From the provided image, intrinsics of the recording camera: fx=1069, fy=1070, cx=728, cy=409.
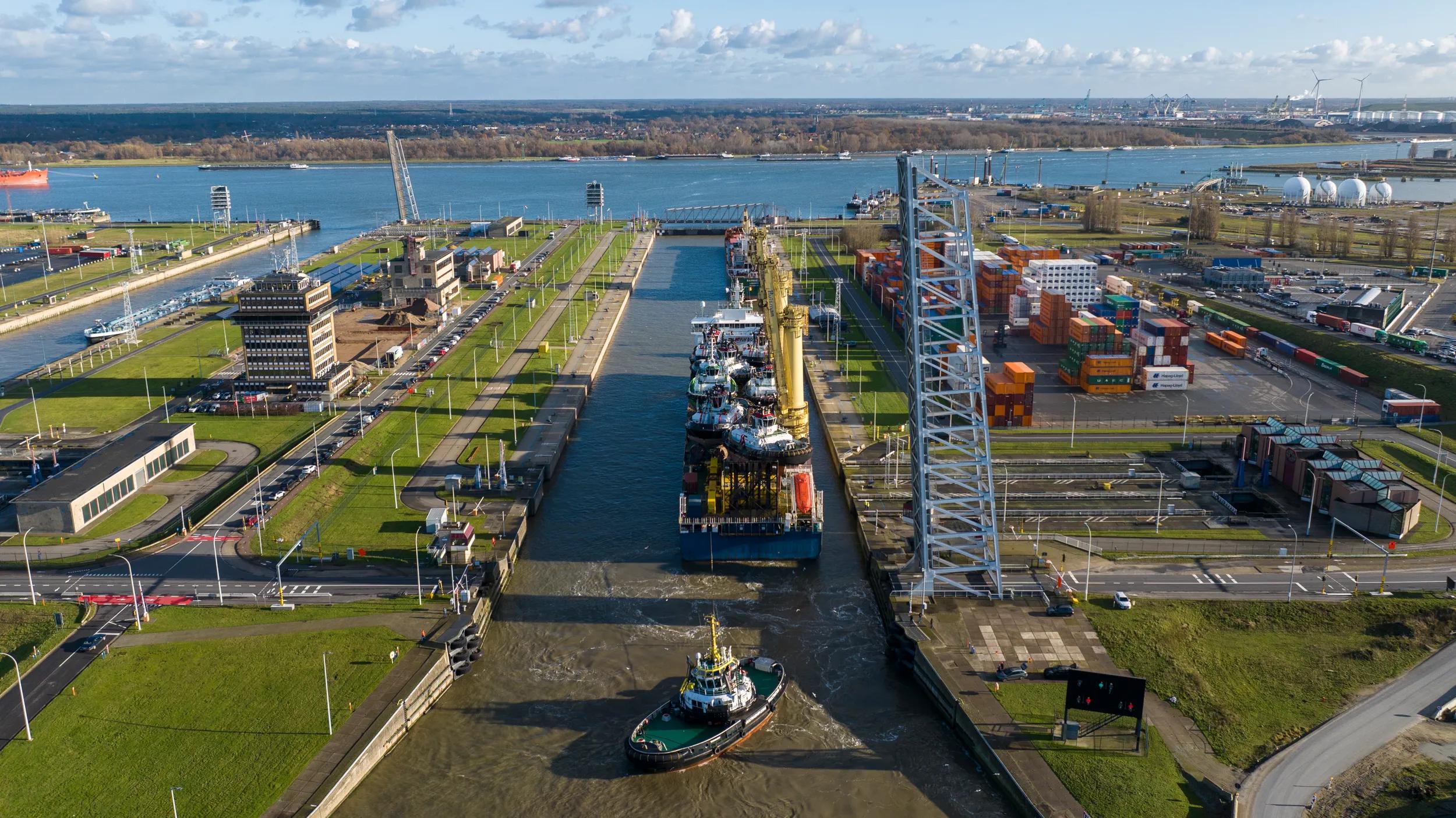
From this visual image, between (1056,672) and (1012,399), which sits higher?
(1012,399)

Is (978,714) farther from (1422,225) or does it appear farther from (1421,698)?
(1422,225)

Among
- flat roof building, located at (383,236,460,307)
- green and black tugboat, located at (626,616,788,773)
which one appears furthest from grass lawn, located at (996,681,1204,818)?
flat roof building, located at (383,236,460,307)

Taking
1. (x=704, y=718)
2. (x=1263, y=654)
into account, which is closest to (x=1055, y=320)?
(x=1263, y=654)

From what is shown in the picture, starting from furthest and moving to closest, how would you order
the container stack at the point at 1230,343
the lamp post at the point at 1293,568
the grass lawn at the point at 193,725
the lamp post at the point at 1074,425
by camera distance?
the container stack at the point at 1230,343, the lamp post at the point at 1074,425, the lamp post at the point at 1293,568, the grass lawn at the point at 193,725

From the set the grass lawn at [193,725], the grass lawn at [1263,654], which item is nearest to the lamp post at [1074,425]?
the grass lawn at [1263,654]

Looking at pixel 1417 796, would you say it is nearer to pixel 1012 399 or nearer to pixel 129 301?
pixel 1012 399

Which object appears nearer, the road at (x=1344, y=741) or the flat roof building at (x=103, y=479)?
the road at (x=1344, y=741)

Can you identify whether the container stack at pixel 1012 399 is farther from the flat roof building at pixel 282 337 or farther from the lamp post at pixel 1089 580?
the flat roof building at pixel 282 337
